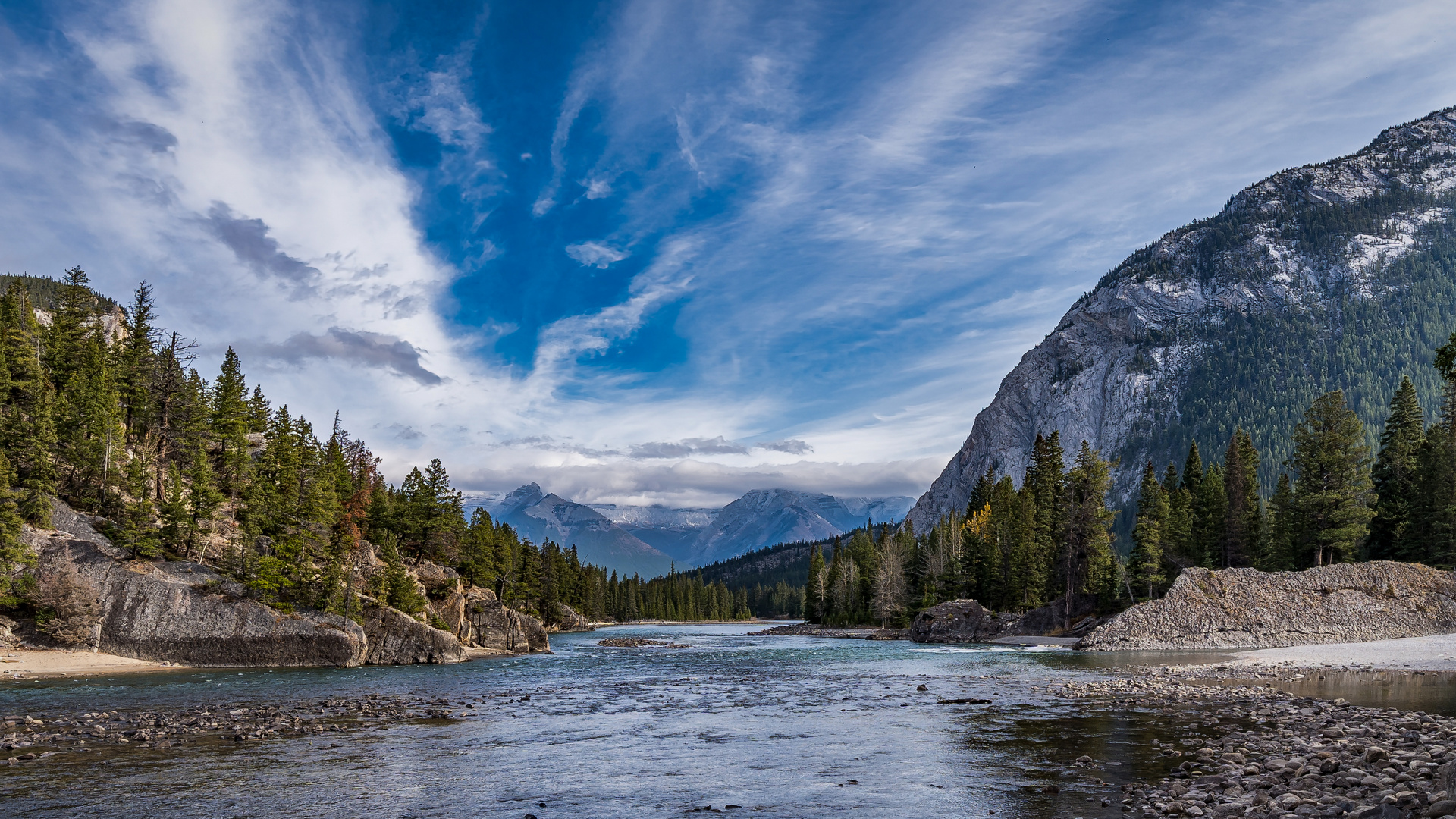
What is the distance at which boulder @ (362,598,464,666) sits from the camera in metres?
64.9

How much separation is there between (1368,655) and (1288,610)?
47.2 ft

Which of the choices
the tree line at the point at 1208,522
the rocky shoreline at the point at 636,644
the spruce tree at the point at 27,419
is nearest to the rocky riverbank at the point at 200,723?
the spruce tree at the point at 27,419

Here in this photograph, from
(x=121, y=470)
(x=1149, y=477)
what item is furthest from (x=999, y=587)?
(x=121, y=470)

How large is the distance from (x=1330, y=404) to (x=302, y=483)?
103524mm

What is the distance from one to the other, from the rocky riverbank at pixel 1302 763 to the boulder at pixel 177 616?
56.9m

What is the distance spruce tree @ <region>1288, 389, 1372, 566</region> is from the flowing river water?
44241 mm

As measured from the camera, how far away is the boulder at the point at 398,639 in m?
64.9

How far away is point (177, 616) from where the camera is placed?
185 ft

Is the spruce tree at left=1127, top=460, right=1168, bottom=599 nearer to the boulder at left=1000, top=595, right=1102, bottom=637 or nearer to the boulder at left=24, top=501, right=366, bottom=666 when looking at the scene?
the boulder at left=1000, top=595, right=1102, bottom=637

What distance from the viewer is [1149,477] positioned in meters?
98.9

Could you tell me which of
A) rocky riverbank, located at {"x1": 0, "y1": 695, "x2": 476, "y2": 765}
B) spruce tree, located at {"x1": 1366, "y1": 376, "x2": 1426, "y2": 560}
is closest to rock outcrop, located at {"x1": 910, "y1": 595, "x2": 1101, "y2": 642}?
spruce tree, located at {"x1": 1366, "y1": 376, "x2": 1426, "y2": 560}

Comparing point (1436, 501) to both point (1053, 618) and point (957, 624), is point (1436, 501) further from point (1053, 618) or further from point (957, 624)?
point (957, 624)

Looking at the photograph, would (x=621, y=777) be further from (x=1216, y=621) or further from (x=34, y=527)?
(x=1216, y=621)

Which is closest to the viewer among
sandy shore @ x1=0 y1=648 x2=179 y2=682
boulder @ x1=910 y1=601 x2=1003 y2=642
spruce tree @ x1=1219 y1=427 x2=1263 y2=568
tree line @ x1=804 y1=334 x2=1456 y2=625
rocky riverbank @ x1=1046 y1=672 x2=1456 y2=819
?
rocky riverbank @ x1=1046 y1=672 x2=1456 y2=819
